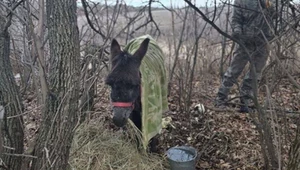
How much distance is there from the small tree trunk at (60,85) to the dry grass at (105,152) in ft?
3.72

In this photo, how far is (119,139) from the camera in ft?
13.8

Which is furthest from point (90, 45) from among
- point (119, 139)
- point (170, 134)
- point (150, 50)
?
point (170, 134)

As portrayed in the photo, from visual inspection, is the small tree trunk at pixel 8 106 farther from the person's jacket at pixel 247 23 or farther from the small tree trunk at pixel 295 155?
the person's jacket at pixel 247 23

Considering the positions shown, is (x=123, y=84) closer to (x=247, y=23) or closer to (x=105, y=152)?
(x=105, y=152)

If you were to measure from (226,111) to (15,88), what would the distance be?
3.27m

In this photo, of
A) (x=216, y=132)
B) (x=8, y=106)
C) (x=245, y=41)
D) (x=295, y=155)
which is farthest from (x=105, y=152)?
(x=245, y=41)

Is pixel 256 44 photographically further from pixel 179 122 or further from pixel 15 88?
pixel 15 88

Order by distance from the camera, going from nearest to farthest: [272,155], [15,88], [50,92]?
[50,92], [15,88], [272,155]

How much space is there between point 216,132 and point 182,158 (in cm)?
112

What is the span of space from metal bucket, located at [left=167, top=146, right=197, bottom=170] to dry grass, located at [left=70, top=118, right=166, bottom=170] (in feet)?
1.08

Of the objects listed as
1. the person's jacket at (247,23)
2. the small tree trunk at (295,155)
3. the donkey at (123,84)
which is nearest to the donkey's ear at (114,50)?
the donkey at (123,84)

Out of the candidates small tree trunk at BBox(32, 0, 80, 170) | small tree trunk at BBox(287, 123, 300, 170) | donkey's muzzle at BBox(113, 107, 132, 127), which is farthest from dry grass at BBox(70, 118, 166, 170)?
small tree trunk at BBox(287, 123, 300, 170)

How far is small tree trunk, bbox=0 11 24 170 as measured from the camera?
2.75 meters

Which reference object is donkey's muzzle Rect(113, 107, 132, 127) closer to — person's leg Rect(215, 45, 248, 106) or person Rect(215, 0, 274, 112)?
person Rect(215, 0, 274, 112)
